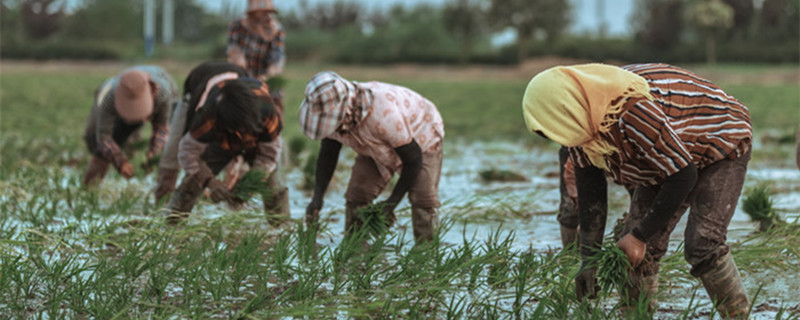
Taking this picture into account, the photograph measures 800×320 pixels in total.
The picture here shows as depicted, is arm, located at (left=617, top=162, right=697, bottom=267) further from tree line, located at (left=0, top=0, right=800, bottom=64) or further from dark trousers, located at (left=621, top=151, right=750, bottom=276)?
tree line, located at (left=0, top=0, right=800, bottom=64)

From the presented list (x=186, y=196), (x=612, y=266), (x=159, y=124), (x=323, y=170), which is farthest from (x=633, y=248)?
(x=159, y=124)

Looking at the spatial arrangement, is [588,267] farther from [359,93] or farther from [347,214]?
[347,214]

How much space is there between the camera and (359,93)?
15.0 ft

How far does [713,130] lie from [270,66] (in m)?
4.71

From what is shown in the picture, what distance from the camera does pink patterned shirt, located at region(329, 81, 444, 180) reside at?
179 inches

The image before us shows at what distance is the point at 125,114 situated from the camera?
6.39 meters

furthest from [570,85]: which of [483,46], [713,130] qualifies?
[483,46]

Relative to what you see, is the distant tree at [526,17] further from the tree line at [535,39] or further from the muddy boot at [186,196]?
the muddy boot at [186,196]

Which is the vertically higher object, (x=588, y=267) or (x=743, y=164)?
(x=743, y=164)

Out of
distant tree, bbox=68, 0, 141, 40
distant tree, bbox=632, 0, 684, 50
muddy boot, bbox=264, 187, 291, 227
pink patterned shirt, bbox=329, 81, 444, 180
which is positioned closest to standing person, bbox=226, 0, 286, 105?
muddy boot, bbox=264, 187, 291, 227

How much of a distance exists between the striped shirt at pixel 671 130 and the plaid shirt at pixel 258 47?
173 inches

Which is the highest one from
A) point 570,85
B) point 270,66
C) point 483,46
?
point 570,85

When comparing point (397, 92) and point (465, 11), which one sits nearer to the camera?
point (397, 92)

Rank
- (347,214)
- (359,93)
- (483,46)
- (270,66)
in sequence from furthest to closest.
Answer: (483,46)
(270,66)
(347,214)
(359,93)
